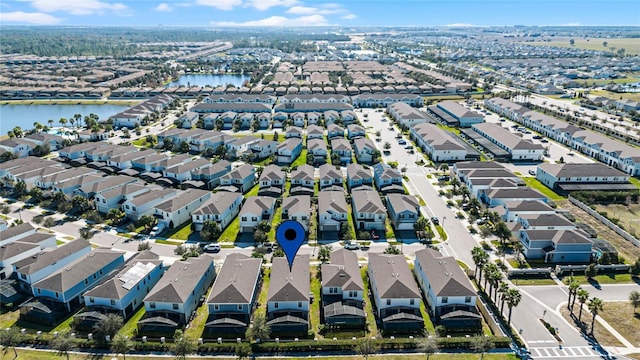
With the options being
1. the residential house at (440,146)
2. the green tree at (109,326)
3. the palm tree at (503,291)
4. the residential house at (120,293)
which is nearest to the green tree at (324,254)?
the residential house at (120,293)

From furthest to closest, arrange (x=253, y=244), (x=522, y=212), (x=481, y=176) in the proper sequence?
(x=481, y=176), (x=522, y=212), (x=253, y=244)

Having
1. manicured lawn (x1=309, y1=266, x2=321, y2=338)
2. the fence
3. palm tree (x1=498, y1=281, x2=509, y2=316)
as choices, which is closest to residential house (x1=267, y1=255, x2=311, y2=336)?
manicured lawn (x1=309, y1=266, x2=321, y2=338)

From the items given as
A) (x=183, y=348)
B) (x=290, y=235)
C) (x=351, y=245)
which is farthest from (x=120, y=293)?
(x=290, y=235)

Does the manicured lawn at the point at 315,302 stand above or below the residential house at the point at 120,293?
below

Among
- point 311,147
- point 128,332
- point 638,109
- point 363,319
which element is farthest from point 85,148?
point 638,109

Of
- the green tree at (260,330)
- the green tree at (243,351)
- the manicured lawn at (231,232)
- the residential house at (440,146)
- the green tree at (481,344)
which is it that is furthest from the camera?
the residential house at (440,146)

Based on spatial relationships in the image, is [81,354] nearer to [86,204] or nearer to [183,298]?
[183,298]

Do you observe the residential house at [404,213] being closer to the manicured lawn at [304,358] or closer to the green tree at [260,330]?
the manicured lawn at [304,358]
